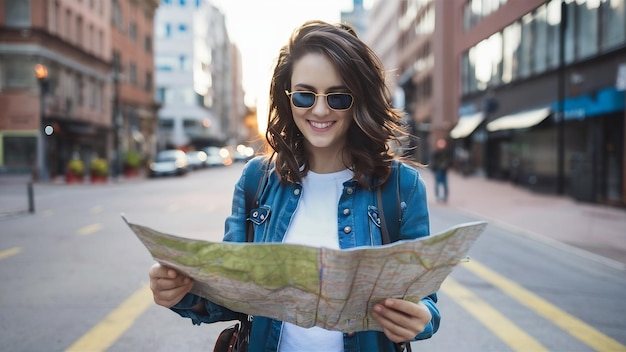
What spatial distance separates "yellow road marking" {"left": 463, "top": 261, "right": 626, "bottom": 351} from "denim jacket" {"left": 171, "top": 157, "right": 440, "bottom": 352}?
12.2 ft

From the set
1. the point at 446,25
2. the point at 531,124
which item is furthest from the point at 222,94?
the point at 531,124

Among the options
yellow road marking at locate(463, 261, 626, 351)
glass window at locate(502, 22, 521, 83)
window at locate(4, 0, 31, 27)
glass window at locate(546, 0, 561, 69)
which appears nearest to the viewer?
yellow road marking at locate(463, 261, 626, 351)

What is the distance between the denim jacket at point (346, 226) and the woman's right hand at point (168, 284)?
111mm

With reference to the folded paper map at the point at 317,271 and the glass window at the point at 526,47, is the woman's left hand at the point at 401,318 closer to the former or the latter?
the folded paper map at the point at 317,271

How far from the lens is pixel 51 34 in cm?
3256

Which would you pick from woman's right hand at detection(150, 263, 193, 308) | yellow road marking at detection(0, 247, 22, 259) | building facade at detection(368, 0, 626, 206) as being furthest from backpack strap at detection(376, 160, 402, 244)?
building facade at detection(368, 0, 626, 206)

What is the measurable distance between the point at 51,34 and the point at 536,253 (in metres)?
30.6

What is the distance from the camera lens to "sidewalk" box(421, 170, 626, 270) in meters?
10.2

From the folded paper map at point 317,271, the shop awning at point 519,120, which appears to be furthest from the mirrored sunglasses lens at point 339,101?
the shop awning at point 519,120

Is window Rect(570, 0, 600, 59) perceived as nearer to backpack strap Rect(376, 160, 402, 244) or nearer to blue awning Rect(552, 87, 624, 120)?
blue awning Rect(552, 87, 624, 120)

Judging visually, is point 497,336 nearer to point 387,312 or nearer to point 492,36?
point 387,312

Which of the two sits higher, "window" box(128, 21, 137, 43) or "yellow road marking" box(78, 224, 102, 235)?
"window" box(128, 21, 137, 43)

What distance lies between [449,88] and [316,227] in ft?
145

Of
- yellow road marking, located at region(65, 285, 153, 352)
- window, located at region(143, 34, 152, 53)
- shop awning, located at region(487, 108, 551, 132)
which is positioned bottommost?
yellow road marking, located at region(65, 285, 153, 352)
